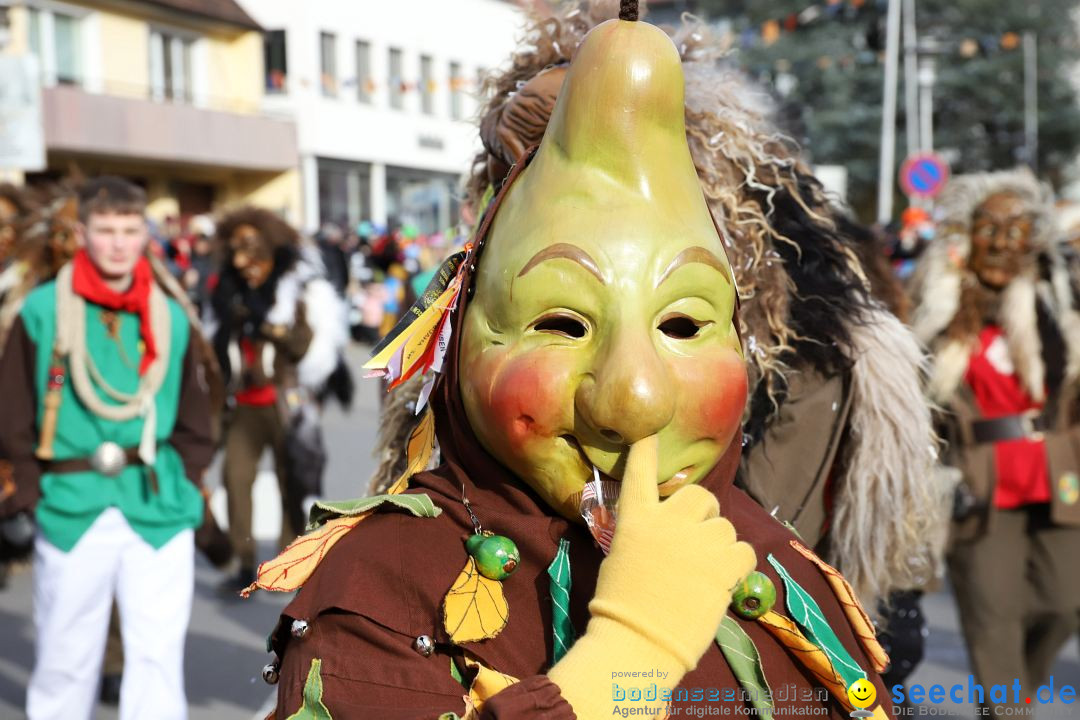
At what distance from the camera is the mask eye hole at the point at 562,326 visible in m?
1.72

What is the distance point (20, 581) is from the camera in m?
7.23

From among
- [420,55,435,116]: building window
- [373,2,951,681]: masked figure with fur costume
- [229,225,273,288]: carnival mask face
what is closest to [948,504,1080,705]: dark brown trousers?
[373,2,951,681]: masked figure with fur costume

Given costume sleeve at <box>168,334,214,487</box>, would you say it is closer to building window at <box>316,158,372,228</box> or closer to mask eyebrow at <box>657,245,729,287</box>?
mask eyebrow at <box>657,245,729,287</box>


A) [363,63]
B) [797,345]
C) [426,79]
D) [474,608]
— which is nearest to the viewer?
[474,608]

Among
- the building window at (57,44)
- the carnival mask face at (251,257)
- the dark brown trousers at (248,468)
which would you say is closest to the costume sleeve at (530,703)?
the dark brown trousers at (248,468)

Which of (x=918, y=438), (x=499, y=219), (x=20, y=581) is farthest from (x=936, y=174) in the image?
(x=499, y=219)

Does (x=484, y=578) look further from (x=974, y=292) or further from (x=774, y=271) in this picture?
(x=974, y=292)

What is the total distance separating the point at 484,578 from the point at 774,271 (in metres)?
1.28

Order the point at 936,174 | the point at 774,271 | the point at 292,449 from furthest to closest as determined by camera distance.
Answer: the point at 936,174
the point at 292,449
the point at 774,271

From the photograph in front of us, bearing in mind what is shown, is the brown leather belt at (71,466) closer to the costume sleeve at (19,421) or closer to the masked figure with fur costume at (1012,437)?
the costume sleeve at (19,421)

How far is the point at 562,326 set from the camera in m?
1.75

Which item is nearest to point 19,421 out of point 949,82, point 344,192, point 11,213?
point 11,213

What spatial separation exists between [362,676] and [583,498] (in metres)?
0.37

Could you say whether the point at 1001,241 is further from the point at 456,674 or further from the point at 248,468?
the point at 248,468
